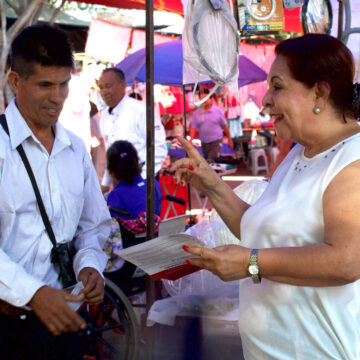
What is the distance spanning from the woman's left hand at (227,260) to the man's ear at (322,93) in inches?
20.1

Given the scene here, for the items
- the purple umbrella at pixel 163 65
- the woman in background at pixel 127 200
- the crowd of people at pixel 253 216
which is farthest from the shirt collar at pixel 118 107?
the crowd of people at pixel 253 216

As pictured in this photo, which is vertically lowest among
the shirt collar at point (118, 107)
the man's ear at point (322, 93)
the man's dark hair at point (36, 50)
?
the man's ear at point (322, 93)

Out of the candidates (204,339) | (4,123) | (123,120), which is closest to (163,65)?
(123,120)

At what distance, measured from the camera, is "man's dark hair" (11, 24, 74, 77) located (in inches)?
63.7

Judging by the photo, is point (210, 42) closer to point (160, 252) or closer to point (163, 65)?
point (160, 252)

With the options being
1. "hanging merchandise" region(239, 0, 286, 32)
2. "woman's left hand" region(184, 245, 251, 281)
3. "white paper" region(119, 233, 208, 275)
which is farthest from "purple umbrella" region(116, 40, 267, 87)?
"woman's left hand" region(184, 245, 251, 281)

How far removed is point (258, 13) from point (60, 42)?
124 cm

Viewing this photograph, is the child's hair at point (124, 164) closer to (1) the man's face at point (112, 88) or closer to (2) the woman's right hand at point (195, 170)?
(1) the man's face at point (112, 88)

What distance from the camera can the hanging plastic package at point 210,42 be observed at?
208 centimetres

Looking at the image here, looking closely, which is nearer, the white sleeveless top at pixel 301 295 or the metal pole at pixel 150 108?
the white sleeveless top at pixel 301 295

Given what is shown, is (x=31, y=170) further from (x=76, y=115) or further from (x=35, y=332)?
(x=76, y=115)

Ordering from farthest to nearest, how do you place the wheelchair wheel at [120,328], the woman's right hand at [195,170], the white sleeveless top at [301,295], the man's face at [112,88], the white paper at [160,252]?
the man's face at [112,88] → the wheelchair wheel at [120,328] → the woman's right hand at [195,170] → the white paper at [160,252] → the white sleeveless top at [301,295]

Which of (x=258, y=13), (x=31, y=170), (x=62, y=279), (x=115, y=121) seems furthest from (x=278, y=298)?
(x=115, y=121)

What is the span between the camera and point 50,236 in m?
1.62
